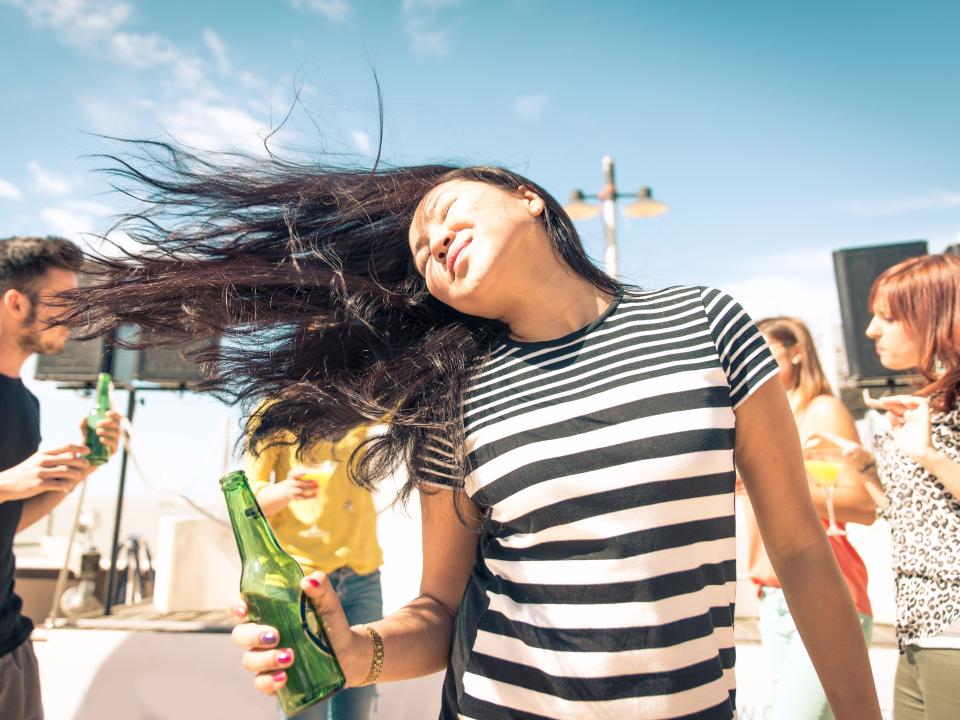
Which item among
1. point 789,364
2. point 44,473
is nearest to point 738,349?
point 789,364

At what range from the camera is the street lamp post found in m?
8.22

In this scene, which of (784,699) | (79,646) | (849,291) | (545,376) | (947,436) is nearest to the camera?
(545,376)

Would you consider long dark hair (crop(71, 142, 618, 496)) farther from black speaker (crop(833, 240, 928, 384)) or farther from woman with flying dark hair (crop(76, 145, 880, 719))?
black speaker (crop(833, 240, 928, 384))

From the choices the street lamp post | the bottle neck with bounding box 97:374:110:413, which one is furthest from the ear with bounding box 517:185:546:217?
the street lamp post

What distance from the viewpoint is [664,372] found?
1.13 m

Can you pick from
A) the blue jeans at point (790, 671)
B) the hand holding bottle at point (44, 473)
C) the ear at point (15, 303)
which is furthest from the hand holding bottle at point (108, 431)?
the blue jeans at point (790, 671)

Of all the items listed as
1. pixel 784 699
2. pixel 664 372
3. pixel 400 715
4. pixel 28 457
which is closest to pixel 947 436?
pixel 784 699

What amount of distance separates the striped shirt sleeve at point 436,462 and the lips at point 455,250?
0.33 metres

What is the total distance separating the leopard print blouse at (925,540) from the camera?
1843mm

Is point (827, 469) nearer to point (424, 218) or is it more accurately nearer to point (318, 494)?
point (424, 218)

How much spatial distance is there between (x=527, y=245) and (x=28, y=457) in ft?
7.07

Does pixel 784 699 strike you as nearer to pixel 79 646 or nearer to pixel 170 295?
pixel 170 295

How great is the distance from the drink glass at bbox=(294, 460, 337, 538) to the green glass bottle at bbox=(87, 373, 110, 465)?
71 cm

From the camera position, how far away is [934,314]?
211 centimetres
